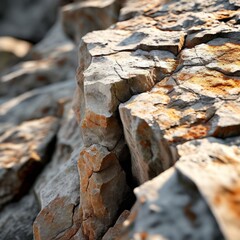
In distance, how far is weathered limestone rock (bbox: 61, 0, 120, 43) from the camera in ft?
26.1

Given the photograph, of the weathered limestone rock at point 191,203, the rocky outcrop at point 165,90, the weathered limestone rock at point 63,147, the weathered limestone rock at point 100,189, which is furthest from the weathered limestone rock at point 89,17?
the weathered limestone rock at point 191,203

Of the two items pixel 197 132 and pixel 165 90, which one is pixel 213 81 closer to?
pixel 165 90

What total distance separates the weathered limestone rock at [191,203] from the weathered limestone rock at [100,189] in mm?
1153

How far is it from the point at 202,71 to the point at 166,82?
0.40m

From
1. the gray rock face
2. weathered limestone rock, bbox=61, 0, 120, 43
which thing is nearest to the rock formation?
the gray rock face

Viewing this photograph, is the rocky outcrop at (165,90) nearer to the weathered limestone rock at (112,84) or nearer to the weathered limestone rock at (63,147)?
the weathered limestone rock at (112,84)

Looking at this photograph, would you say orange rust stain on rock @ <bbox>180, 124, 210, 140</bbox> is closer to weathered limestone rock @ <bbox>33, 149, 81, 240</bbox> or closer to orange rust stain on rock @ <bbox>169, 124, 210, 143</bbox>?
orange rust stain on rock @ <bbox>169, 124, 210, 143</bbox>

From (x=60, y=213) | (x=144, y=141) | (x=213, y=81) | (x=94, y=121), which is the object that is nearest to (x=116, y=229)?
(x=60, y=213)

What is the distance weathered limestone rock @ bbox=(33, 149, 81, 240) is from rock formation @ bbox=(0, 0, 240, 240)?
11 millimetres

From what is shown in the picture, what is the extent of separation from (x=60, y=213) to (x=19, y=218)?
127 centimetres

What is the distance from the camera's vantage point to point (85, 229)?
3.69m

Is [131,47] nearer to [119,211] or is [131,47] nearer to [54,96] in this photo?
[119,211]

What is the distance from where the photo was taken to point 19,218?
16.3ft

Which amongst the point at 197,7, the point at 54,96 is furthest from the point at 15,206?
the point at 197,7
